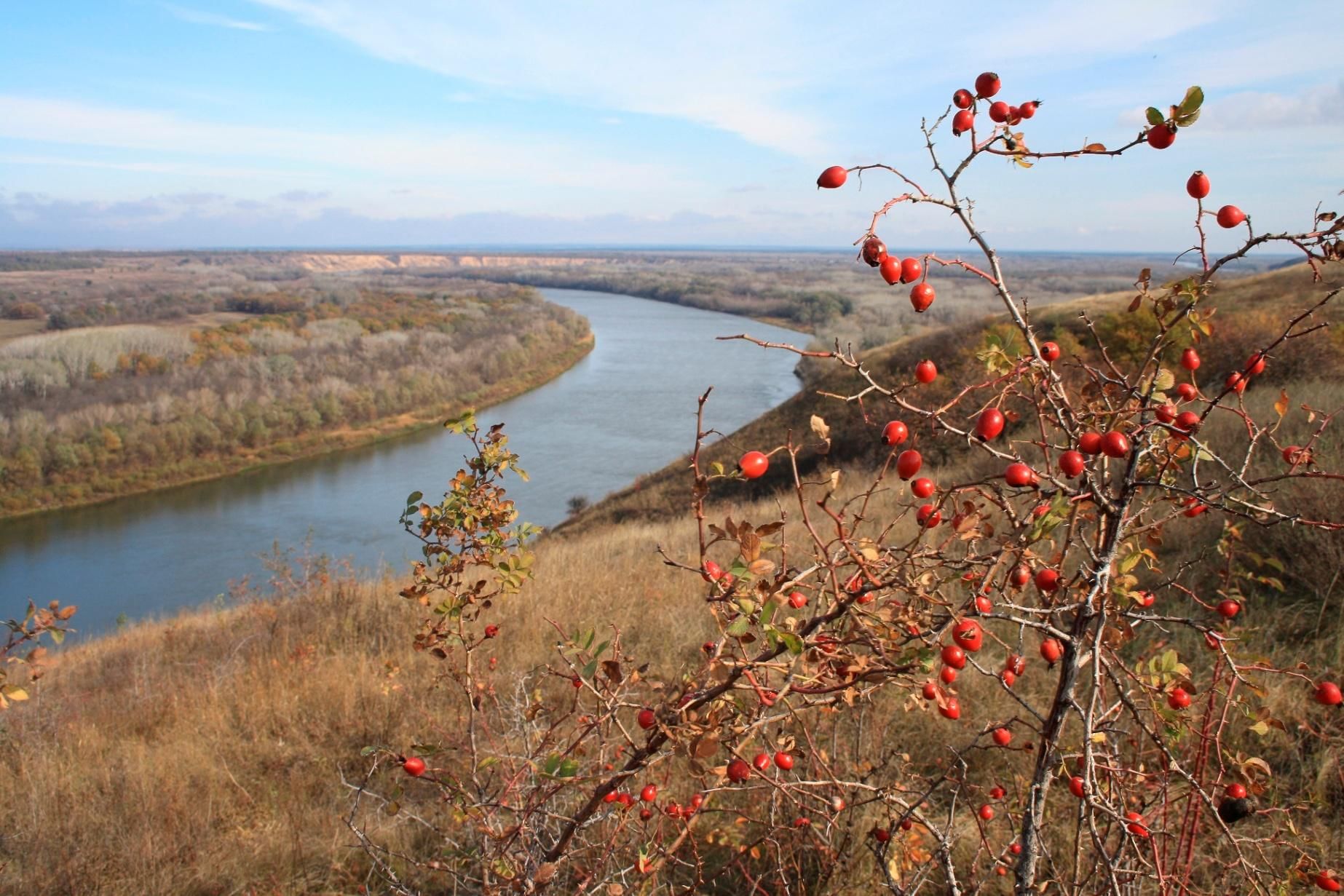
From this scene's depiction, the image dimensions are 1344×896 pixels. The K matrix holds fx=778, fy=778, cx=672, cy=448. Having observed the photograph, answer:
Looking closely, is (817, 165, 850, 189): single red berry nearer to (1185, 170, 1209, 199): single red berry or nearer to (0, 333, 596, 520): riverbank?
(1185, 170, 1209, 199): single red berry

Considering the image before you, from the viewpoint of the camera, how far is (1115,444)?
2.95 ft

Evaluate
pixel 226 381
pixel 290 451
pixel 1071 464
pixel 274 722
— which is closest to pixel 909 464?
pixel 1071 464

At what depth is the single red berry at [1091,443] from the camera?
946mm

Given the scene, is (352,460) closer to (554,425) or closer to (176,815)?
(554,425)

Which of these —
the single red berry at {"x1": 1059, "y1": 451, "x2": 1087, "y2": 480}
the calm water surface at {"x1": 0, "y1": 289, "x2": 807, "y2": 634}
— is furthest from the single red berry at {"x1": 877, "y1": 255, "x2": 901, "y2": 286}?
the calm water surface at {"x1": 0, "y1": 289, "x2": 807, "y2": 634}

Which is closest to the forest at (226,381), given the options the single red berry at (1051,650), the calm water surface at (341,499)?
the calm water surface at (341,499)

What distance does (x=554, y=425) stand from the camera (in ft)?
88.9

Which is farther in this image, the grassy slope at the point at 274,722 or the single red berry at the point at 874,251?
the grassy slope at the point at 274,722

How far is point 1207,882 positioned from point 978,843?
54 cm

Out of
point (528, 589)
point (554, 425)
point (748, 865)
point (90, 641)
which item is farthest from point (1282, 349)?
point (554, 425)

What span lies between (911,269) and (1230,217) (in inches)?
16.5

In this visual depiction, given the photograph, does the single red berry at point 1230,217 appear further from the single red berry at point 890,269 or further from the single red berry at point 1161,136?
the single red berry at point 890,269

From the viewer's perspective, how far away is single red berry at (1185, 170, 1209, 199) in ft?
3.42

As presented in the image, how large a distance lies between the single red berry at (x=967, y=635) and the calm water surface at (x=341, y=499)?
891cm
